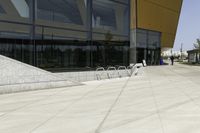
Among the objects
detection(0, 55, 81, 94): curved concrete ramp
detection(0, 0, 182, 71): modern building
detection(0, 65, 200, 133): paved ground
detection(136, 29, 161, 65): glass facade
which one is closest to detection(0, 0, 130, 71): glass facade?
detection(0, 0, 182, 71): modern building

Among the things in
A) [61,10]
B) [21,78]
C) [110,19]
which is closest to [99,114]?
[21,78]

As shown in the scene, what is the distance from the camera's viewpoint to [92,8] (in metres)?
22.9

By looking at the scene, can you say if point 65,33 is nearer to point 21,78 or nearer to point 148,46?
point 21,78

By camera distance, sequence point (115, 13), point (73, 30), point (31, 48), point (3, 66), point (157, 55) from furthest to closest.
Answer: point (157, 55) → point (115, 13) → point (73, 30) → point (31, 48) → point (3, 66)

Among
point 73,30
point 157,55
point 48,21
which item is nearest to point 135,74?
point 73,30

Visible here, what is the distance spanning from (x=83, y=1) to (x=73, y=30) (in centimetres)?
278

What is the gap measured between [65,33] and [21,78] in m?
6.17

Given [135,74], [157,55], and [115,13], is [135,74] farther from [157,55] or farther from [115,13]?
[157,55]

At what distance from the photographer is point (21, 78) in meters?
14.5

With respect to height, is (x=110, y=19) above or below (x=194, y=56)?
above

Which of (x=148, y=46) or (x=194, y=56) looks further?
(x=194, y=56)

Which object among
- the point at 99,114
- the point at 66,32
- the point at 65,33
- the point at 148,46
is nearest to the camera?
the point at 99,114

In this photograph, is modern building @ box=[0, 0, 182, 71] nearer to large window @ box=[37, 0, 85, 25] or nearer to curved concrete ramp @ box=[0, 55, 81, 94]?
large window @ box=[37, 0, 85, 25]

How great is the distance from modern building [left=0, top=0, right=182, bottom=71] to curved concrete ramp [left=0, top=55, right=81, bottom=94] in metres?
2.38
